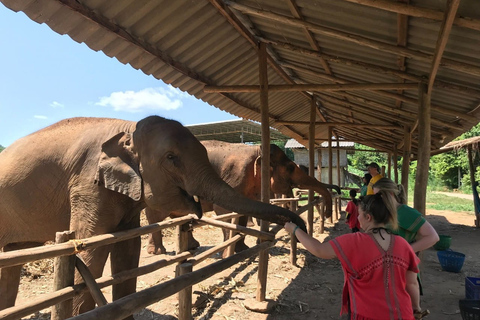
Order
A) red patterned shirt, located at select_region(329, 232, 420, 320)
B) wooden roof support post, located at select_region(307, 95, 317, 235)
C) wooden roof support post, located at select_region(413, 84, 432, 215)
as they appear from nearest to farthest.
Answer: red patterned shirt, located at select_region(329, 232, 420, 320)
wooden roof support post, located at select_region(413, 84, 432, 215)
wooden roof support post, located at select_region(307, 95, 317, 235)

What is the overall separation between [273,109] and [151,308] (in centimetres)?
592

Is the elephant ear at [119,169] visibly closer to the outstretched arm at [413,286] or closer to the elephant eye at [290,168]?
the outstretched arm at [413,286]

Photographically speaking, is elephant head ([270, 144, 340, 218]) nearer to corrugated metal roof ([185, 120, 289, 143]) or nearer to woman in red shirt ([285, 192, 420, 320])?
woman in red shirt ([285, 192, 420, 320])

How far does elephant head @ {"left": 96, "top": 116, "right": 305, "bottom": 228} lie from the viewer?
102 inches

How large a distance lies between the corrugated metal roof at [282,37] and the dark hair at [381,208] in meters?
1.29

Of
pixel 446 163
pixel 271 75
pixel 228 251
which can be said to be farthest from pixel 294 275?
pixel 446 163

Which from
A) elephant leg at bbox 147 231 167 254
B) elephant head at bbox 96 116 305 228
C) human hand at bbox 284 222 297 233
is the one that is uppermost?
elephant head at bbox 96 116 305 228

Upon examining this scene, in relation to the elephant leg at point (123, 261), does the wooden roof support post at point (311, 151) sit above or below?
above

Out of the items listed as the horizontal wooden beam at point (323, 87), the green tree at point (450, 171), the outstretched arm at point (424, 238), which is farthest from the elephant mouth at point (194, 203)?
the green tree at point (450, 171)

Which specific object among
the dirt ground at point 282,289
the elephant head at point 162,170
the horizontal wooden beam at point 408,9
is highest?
the horizontal wooden beam at point 408,9

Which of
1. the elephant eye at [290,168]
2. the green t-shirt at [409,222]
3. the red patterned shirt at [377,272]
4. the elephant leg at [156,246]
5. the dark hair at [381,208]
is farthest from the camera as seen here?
the elephant leg at [156,246]

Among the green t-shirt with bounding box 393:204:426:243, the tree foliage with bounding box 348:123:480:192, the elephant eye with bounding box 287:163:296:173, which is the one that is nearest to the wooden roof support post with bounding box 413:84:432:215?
the green t-shirt with bounding box 393:204:426:243

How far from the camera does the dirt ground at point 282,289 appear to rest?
4461 millimetres

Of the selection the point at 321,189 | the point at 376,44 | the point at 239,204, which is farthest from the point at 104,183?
the point at 321,189
